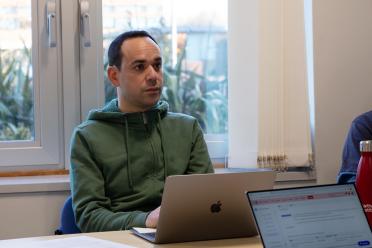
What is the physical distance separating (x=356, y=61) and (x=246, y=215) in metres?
1.50

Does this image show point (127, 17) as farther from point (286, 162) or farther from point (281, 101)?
point (286, 162)

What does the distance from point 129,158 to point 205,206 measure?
0.78 m

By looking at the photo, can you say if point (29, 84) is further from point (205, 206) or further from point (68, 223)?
point (205, 206)

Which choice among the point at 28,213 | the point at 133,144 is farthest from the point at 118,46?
the point at 28,213

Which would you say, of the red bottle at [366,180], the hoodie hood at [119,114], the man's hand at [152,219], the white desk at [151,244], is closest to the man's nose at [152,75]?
the hoodie hood at [119,114]

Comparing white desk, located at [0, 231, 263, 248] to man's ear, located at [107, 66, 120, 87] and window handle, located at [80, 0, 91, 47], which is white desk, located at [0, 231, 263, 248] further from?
window handle, located at [80, 0, 91, 47]

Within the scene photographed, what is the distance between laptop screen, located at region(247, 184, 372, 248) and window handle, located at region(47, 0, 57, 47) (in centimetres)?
161

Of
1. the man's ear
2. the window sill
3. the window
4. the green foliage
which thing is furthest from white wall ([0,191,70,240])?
the man's ear

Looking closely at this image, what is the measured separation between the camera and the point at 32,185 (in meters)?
2.49

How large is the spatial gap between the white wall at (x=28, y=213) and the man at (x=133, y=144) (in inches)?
15.4

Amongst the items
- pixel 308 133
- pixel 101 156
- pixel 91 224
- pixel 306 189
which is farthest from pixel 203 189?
pixel 308 133

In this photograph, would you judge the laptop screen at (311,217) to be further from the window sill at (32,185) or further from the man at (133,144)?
the window sill at (32,185)

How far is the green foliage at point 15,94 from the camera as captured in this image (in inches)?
107

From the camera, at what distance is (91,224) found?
2039 mm
